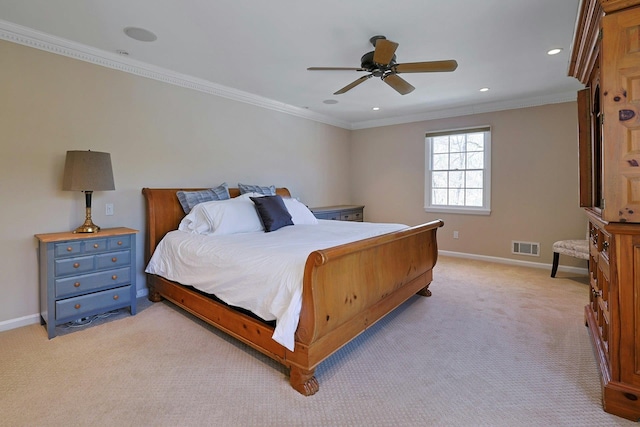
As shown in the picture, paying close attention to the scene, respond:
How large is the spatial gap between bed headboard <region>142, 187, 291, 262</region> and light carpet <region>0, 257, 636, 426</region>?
2.58 feet

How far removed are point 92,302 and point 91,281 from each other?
181 millimetres

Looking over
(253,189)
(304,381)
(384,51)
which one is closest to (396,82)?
(384,51)

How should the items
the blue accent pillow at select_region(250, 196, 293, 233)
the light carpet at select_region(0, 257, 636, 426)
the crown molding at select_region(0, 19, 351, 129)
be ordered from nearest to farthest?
the light carpet at select_region(0, 257, 636, 426), the crown molding at select_region(0, 19, 351, 129), the blue accent pillow at select_region(250, 196, 293, 233)

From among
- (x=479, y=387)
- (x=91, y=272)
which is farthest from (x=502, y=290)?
(x=91, y=272)

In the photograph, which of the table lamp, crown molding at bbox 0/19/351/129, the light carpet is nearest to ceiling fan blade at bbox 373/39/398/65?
the light carpet

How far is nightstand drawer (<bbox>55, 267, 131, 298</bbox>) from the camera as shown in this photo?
255 cm

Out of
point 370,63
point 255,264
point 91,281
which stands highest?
point 370,63

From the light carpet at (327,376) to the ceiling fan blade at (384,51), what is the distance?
2217 millimetres

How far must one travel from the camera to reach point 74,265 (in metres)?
2.61

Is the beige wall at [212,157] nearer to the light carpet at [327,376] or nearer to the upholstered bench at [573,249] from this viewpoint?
the upholstered bench at [573,249]

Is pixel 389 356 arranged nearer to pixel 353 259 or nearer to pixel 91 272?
pixel 353 259

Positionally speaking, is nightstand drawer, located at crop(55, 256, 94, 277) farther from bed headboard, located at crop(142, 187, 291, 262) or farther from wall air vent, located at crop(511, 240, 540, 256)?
wall air vent, located at crop(511, 240, 540, 256)

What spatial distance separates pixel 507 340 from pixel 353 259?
1.47 metres

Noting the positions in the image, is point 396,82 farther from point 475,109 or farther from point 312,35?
point 475,109
